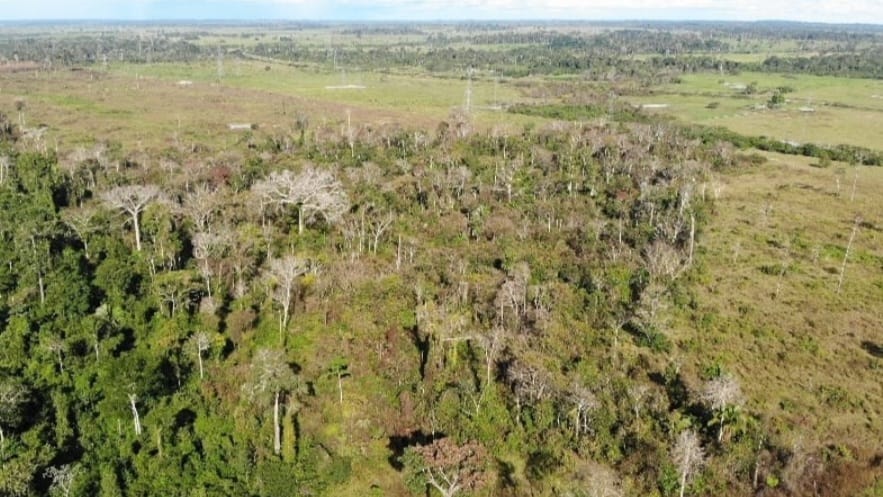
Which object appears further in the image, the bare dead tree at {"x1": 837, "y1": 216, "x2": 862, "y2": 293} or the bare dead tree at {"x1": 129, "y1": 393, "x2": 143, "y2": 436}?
the bare dead tree at {"x1": 837, "y1": 216, "x2": 862, "y2": 293}

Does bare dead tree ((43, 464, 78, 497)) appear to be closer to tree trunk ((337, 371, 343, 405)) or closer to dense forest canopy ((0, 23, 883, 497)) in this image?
dense forest canopy ((0, 23, 883, 497))

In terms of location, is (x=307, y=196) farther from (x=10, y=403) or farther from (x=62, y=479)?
(x=62, y=479)

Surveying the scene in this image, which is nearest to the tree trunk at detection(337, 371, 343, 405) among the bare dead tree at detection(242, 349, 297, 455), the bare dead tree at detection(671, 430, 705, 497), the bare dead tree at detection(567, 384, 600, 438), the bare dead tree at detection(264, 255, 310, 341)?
the bare dead tree at detection(242, 349, 297, 455)

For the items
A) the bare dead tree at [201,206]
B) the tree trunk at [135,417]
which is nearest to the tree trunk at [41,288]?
the bare dead tree at [201,206]

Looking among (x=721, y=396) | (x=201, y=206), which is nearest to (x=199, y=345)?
(x=201, y=206)

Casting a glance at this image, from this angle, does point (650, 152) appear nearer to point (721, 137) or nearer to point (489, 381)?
point (721, 137)
